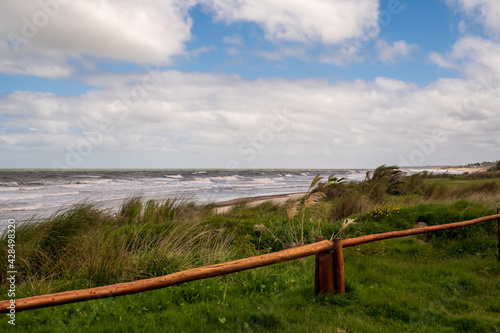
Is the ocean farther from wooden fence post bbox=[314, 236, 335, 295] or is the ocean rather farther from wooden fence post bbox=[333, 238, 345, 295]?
wooden fence post bbox=[333, 238, 345, 295]

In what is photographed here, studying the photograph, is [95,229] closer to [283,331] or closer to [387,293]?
[283,331]

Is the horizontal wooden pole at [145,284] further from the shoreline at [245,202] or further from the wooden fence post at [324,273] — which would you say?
the shoreline at [245,202]

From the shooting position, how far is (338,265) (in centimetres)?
435

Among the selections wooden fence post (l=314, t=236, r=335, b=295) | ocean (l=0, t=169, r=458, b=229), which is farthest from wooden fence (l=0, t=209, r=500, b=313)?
ocean (l=0, t=169, r=458, b=229)

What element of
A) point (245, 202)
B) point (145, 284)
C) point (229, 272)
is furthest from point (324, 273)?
point (245, 202)

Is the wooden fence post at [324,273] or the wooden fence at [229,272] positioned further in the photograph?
Answer: the wooden fence post at [324,273]

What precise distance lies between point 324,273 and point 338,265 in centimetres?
21

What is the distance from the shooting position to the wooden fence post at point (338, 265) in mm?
4312

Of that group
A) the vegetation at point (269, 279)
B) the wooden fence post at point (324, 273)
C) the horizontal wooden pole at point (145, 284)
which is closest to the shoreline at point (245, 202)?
the vegetation at point (269, 279)

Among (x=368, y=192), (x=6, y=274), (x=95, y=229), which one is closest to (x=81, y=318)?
(x=6, y=274)

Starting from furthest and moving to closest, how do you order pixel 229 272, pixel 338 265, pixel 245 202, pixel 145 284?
1. pixel 245 202
2. pixel 338 265
3. pixel 229 272
4. pixel 145 284

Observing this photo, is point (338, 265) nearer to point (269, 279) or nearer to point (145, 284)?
point (269, 279)

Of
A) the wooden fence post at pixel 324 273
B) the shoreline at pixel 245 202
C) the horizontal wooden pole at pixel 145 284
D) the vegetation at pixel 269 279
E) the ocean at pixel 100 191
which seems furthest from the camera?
the ocean at pixel 100 191

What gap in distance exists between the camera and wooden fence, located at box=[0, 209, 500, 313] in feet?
9.95
